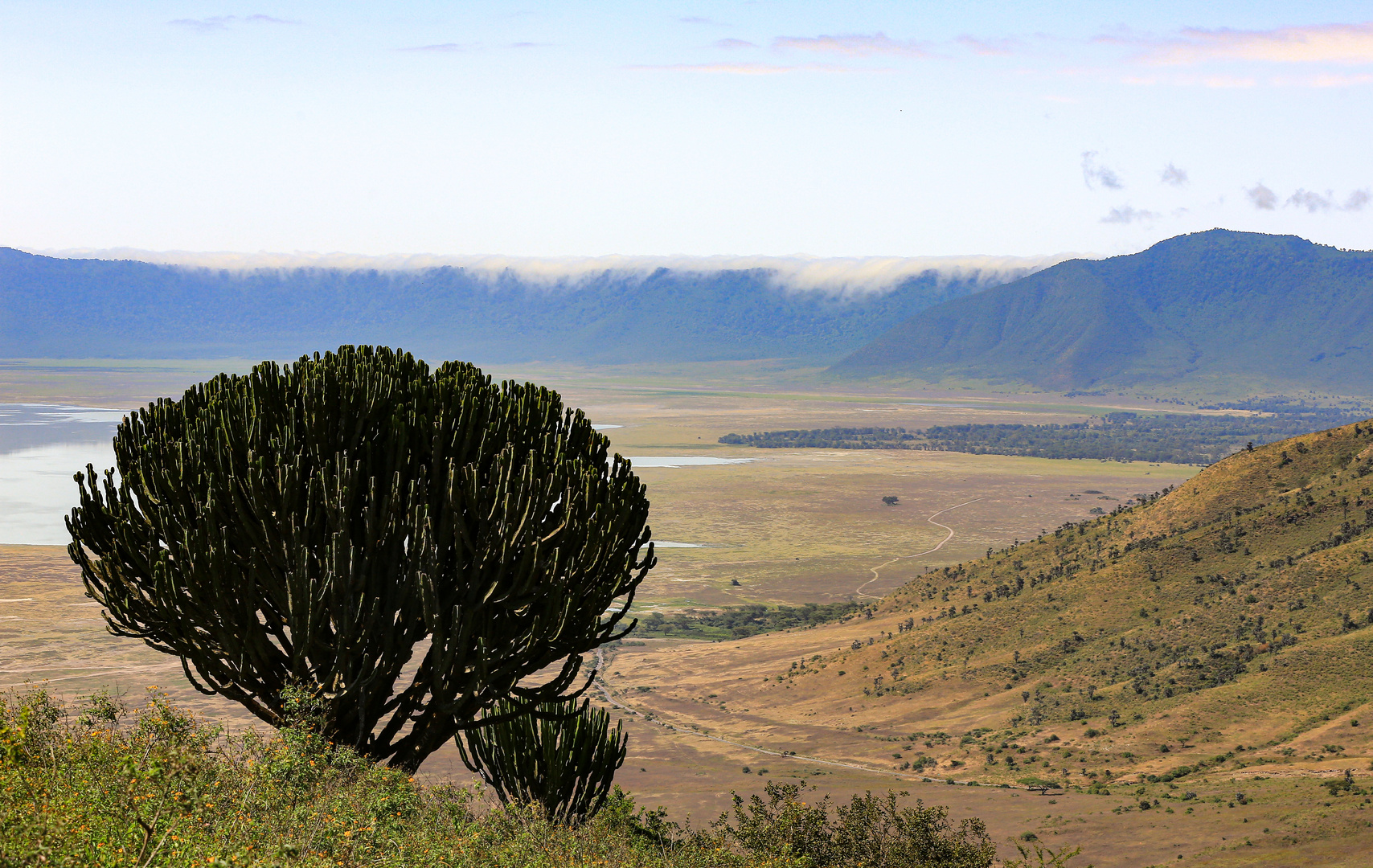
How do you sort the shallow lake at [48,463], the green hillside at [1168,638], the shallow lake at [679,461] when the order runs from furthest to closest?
the shallow lake at [679,461] < the shallow lake at [48,463] < the green hillside at [1168,638]

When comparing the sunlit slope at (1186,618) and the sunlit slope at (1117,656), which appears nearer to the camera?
the sunlit slope at (1117,656)

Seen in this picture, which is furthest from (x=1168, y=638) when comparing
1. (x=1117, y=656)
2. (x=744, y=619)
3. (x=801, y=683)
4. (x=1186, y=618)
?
(x=744, y=619)

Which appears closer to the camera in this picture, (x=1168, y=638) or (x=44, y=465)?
(x=1168, y=638)

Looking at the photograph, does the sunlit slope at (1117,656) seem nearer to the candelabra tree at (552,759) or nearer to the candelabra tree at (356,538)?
the candelabra tree at (552,759)

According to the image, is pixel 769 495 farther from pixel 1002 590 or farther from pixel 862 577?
pixel 1002 590

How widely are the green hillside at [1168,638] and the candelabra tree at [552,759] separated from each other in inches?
829

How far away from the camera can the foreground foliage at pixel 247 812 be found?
30.2ft

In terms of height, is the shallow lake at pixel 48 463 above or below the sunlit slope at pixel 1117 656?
below

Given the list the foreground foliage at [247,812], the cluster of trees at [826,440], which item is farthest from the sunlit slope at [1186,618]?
the cluster of trees at [826,440]

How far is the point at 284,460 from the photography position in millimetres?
13711

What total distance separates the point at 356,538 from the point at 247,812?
3.70 metres

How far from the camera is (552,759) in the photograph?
16.5 metres

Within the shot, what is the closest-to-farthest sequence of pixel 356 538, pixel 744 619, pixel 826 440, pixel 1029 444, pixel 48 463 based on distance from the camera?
pixel 356 538
pixel 744 619
pixel 48 463
pixel 826 440
pixel 1029 444

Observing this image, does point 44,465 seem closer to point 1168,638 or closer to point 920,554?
point 920,554
